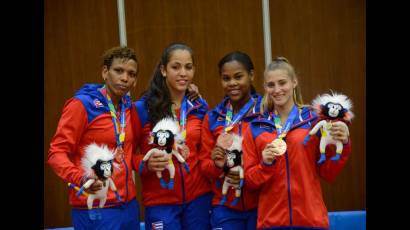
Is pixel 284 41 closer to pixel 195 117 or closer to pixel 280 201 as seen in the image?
pixel 195 117

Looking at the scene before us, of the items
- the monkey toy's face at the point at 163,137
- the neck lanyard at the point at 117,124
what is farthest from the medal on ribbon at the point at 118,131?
the monkey toy's face at the point at 163,137

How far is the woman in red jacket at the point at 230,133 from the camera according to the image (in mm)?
4199

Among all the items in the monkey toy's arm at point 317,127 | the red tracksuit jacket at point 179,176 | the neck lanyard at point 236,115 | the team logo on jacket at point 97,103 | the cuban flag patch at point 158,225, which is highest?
the team logo on jacket at point 97,103

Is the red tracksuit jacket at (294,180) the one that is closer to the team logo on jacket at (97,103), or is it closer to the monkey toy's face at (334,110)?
the monkey toy's face at (334,110)

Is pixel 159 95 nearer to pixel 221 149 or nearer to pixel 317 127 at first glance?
pixel 221 149

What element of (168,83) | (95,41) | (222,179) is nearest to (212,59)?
(95,41)

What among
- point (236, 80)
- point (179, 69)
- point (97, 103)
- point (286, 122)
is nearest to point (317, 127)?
point (286, 122)

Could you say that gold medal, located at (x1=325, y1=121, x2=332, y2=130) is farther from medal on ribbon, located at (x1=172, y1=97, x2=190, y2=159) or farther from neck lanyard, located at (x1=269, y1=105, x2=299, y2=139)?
medal on ribbon, located at (x1=172, y1=97, x2=190, y2=159)

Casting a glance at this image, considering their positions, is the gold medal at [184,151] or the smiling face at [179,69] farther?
the smiling face at [179,69]

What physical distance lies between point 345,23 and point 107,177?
4158 mm

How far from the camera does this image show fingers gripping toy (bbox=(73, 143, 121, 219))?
3.70 meters

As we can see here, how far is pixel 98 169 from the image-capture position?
12.1 feet

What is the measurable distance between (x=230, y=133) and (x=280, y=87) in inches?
21.9

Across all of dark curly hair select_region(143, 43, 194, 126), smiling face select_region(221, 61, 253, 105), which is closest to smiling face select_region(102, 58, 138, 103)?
dark curly hair select_region(143, 43, 194, 126)
